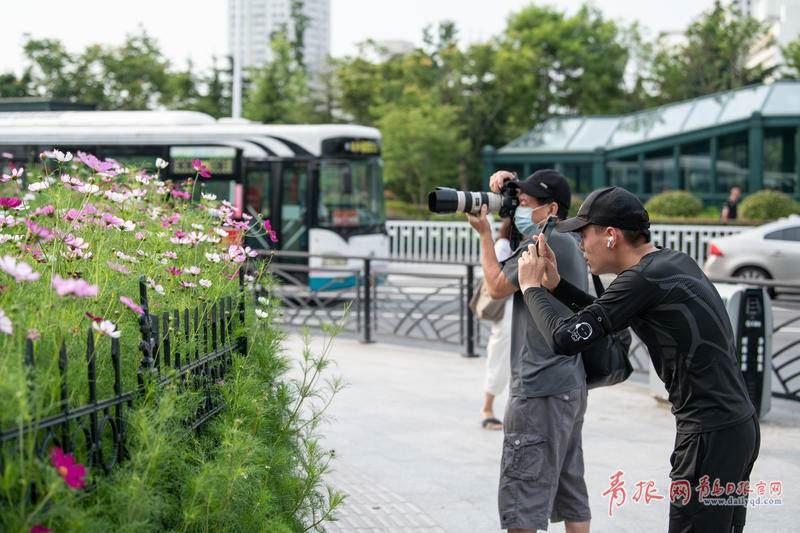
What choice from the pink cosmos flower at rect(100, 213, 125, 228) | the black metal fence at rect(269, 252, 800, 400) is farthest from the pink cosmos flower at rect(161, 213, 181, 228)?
the black metal fence at rect(269, 252, 800, 400)

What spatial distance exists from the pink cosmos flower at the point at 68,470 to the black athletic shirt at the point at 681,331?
176 cm

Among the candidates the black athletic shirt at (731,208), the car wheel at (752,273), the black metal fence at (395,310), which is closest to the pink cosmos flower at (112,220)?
the black metal fence at (395,310)

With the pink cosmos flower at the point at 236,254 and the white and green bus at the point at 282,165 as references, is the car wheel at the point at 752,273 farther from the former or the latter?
the pink cosmos flower at the point at 236,254

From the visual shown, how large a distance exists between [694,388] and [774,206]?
931 inches

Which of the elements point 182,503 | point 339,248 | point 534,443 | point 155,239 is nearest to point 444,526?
point 534,443

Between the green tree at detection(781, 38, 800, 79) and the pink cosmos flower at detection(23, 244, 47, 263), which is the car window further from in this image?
the green tree at detection(781, 38, 800, 79)

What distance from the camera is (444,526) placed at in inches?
217

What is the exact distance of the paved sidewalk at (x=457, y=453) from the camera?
567cm

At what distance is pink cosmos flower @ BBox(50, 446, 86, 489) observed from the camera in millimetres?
2234

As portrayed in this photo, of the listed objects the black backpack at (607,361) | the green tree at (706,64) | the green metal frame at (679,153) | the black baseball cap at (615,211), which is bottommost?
the black backpack at (607,361)

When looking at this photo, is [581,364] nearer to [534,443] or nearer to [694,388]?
[534,443]

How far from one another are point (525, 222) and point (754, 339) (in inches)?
148

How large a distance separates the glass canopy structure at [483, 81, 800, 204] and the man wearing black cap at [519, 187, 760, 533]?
26943mm

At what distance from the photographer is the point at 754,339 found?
7.95m
